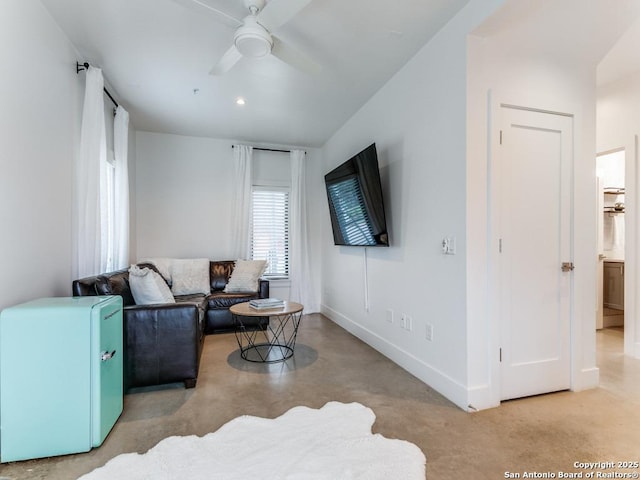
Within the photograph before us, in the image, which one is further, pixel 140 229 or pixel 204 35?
pixel 140 229

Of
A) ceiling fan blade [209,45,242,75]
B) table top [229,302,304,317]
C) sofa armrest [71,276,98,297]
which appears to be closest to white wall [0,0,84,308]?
sofa armrest [71,276,98,297]

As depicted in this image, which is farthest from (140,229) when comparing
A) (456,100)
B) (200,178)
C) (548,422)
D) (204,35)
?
(548,422)

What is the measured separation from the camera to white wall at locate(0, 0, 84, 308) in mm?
1962

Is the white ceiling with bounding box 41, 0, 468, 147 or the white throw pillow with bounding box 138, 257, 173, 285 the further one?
the white throw pillow with bounding box 138, 257, 173, 285

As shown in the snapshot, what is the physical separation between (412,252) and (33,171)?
293 centimetres

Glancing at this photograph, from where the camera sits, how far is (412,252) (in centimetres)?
298

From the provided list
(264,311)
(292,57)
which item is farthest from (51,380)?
(292,57)

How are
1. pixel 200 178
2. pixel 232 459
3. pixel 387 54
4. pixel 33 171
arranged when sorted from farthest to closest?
pixel 200 178 → pixel 387 54 → pixel 33 171 → pixel 232 459

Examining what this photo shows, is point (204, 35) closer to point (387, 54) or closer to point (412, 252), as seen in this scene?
point (387, 54)

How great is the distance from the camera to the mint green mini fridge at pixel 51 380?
1.73 m

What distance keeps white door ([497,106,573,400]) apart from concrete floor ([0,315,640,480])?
24 centimetres

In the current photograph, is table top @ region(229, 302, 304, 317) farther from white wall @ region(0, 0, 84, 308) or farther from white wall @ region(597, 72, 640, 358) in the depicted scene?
white wall @ region(597, 72, 640, 358)

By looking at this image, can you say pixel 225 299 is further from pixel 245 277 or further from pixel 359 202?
pixel 359 202

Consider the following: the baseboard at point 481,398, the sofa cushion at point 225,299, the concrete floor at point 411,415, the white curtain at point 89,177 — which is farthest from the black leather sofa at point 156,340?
the baseboard at point 481,398
